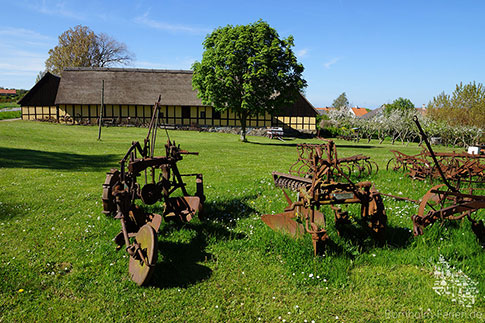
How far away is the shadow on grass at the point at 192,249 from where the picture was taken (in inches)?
166

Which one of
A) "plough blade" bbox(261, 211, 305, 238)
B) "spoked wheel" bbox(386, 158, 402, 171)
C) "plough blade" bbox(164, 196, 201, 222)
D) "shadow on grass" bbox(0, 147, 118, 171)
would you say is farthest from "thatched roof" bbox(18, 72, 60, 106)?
"plough blade" bbox(261, 211, 305, 238)

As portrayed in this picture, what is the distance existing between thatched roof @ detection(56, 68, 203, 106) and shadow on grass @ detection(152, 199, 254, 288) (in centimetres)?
3269

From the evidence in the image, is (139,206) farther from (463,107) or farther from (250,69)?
(463,107)

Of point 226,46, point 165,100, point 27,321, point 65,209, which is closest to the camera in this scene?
point 27,321

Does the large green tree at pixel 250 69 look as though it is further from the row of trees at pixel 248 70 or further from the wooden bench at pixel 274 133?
the wooden bench at pixel 274 133

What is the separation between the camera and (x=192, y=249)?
492 cm

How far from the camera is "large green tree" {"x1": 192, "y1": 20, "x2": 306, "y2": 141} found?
24.4 m

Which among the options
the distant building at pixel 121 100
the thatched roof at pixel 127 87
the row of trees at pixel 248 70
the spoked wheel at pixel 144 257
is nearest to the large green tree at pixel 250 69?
the row of trees at pixel 248 70

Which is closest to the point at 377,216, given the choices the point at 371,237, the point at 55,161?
the point at 371,237

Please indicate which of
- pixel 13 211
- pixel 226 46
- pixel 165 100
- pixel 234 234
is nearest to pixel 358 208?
pixel 234 234

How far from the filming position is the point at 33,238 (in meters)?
5.21

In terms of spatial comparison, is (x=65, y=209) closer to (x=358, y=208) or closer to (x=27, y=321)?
(x=27, y=321)

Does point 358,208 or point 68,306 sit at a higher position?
point 358,208

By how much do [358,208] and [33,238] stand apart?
5.56 meters
